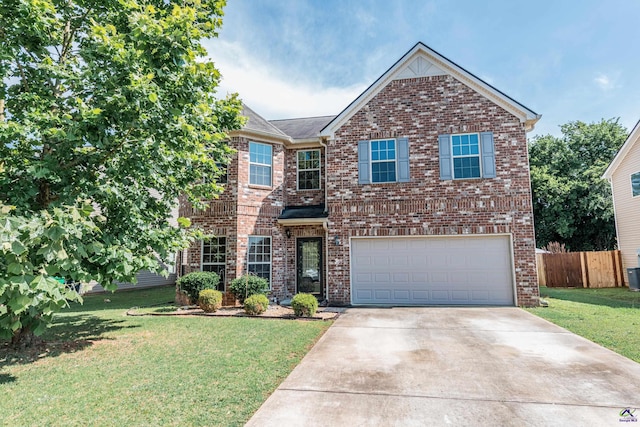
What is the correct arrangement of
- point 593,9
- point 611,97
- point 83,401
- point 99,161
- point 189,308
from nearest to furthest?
point 83,401 → point 99,161 → point 593,9 → point 189,308 → point 611,97

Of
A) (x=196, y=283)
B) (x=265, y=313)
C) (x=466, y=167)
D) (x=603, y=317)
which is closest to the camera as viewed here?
(x=603, y=317)

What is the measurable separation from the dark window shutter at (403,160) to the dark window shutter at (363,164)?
108 cm

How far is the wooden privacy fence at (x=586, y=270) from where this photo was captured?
1739cm

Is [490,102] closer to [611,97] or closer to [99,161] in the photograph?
[99,161]

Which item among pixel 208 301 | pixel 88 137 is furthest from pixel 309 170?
pixel 88 137

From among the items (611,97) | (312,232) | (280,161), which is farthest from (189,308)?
(611,97)

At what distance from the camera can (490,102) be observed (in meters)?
11.9

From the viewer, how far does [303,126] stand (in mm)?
15625

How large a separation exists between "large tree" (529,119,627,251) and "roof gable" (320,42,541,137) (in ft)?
58.1

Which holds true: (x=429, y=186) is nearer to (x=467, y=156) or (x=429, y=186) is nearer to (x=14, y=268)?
(x=467, y=156)

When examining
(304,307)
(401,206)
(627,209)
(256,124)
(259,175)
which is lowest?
(304,307)

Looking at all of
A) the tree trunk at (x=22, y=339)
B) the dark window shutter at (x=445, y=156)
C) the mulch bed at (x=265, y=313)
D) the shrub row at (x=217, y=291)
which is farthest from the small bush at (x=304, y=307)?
the dark window shutter at (x=445, y=156)

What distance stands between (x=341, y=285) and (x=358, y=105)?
21.3 ft

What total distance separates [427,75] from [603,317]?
9.08 meters
